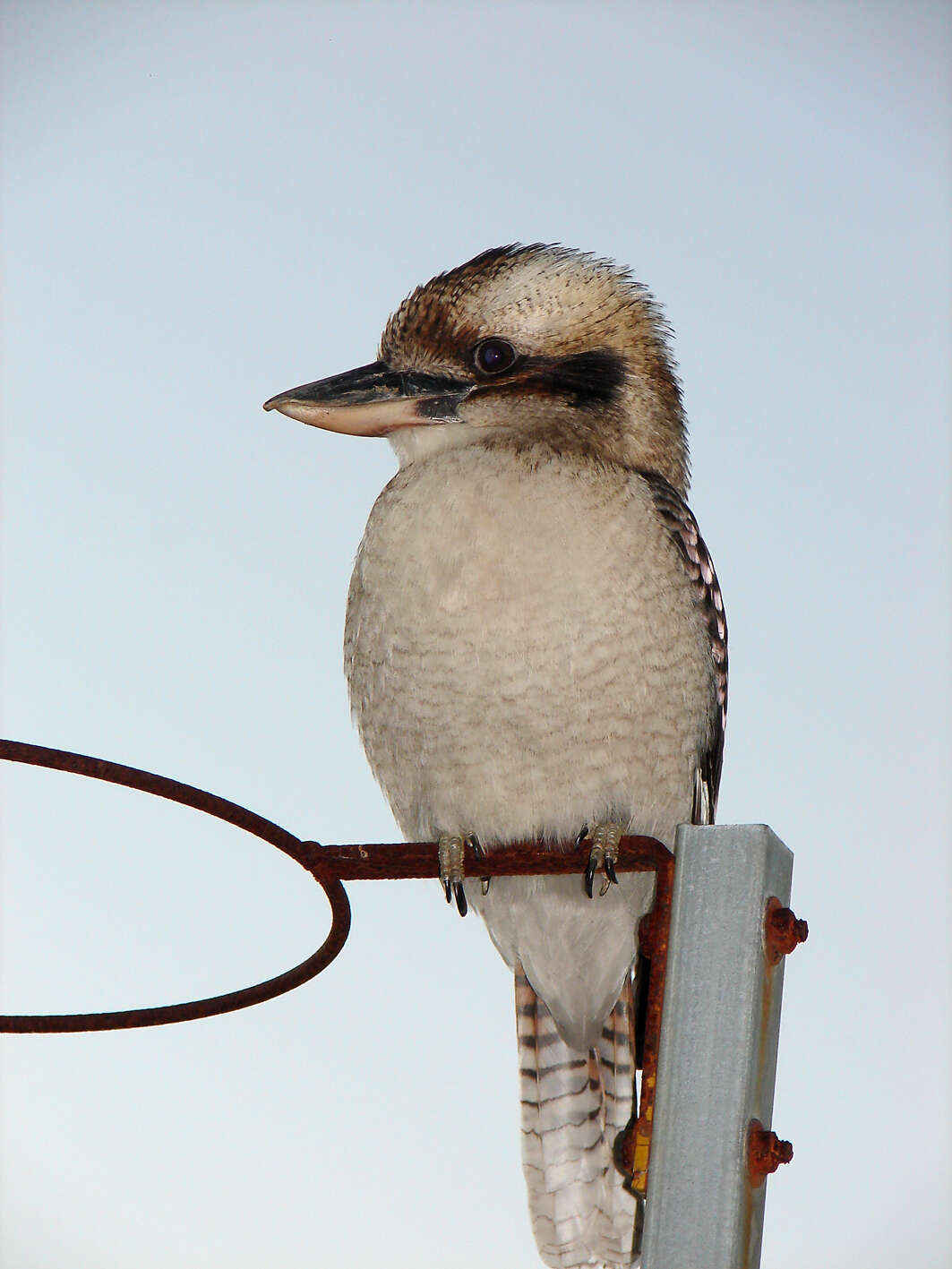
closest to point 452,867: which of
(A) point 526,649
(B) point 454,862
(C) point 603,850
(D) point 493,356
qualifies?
(B) point 454,862

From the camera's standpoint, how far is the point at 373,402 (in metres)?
2.86

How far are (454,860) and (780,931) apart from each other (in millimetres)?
1223

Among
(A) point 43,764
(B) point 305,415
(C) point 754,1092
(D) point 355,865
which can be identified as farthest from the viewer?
(B) point 305,415

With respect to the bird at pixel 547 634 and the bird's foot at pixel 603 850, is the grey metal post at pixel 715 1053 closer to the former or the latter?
the bird's foot at pixel 603 850

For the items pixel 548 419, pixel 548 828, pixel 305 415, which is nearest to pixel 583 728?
pixel 548 828

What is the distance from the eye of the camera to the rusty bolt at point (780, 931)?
129cm

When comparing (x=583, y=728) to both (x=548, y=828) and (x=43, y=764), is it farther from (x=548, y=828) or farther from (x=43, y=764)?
(x=43, y=764)

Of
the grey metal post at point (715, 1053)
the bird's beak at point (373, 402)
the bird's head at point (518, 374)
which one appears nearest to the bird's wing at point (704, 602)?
the bird's head at point (518, 374)

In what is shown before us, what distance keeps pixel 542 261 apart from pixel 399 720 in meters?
1.16

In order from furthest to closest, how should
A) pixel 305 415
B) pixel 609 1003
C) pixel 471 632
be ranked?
pixel 609 1003
pixel 305 415
pixel 471 632

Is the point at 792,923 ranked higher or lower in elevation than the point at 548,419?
lower

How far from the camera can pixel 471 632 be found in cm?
246

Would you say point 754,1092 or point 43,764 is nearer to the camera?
point 754,1092

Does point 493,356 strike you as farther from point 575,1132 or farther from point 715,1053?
point 715,1053
